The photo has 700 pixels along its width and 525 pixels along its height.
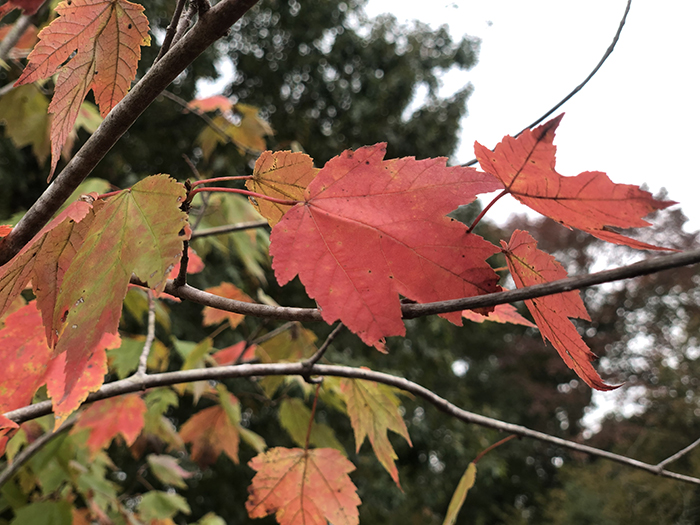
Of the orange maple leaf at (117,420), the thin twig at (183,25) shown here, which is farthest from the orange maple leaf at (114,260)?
the orange maple leaf at (117,420)

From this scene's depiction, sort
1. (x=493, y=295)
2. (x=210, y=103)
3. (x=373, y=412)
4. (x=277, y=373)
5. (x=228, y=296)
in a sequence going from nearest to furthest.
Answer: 1. (x=493, y=295)
2. (x=277, y=373)
3. (x=373, y=412)
4. (x=228, y=296)
5. (x=210, y=103)

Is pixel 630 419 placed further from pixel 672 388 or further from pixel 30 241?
pixel 30 241

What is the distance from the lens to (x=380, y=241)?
0.30 metres

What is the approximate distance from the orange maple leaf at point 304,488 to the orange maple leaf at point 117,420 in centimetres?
79

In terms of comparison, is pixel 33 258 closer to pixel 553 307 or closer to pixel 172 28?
pixel 172 28

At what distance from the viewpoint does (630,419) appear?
8.05m

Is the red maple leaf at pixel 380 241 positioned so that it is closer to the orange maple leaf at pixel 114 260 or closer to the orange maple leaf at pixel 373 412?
the orange maple leaf at pixel 114 260

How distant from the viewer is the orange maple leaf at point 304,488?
22.7 inches

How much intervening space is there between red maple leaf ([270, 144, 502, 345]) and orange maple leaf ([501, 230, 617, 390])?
5 cm

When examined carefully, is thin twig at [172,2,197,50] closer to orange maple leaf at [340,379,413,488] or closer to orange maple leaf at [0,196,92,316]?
orange maple leaf at [0,196,92,316]

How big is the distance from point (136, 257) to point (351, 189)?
0.47 ft

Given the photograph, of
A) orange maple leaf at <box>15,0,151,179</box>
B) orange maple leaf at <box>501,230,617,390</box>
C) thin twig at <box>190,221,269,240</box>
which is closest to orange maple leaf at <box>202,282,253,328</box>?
thin twig at <box>190,221,269,240</box>

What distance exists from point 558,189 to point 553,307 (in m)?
0.08

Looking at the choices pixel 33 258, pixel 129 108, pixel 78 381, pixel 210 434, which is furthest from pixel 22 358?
pixel 210 434
